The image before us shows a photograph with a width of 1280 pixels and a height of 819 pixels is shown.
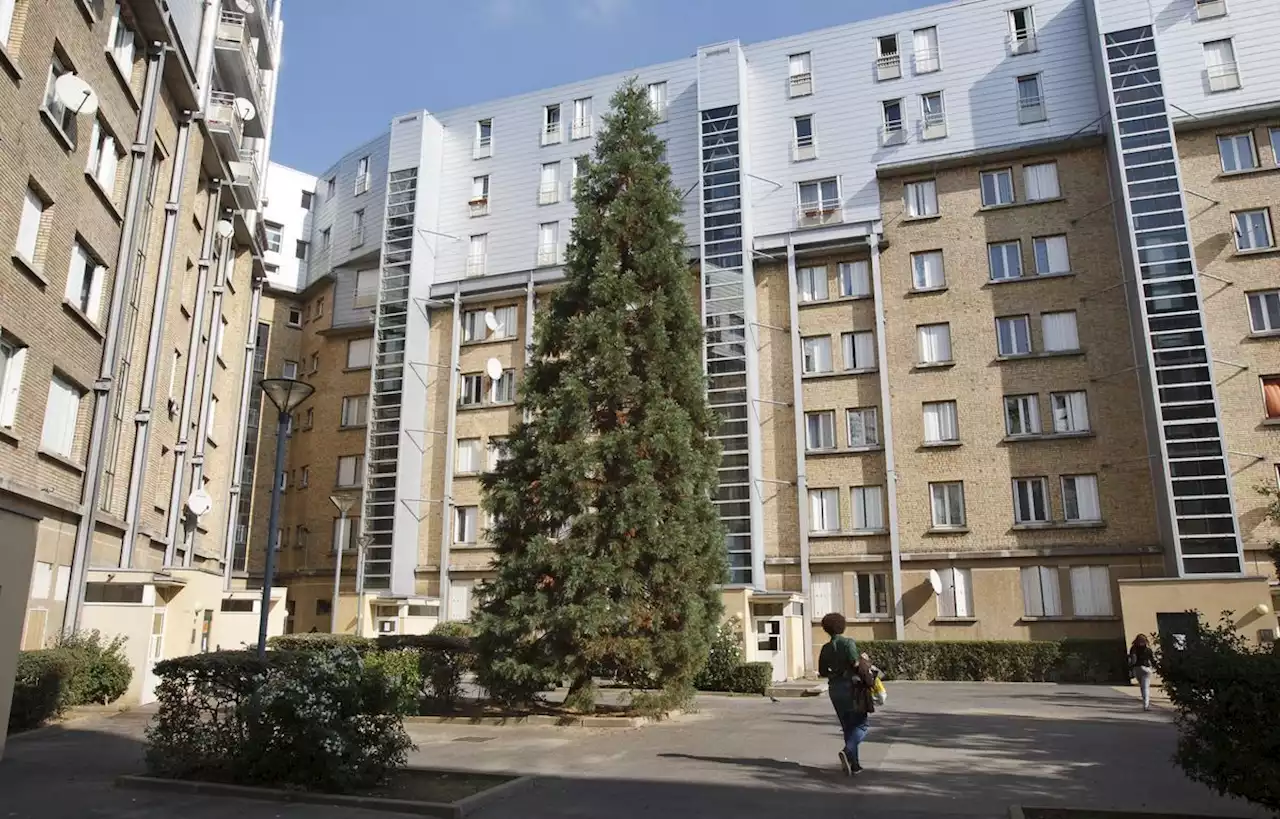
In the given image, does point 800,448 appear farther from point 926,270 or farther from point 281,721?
point 281,721

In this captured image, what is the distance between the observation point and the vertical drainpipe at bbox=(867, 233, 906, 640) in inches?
1200

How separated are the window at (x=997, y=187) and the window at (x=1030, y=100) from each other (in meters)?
2.12

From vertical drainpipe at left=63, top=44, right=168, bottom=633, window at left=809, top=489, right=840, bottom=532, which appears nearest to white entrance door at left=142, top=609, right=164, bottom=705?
vertical drainpipe at left=63, top=44, right=168, bottom=633

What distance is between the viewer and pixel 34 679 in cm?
1416

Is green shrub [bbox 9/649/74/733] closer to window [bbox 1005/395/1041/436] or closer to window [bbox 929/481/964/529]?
window [bbox 929/481/964/529]

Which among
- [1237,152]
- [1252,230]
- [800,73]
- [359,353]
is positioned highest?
[800,73]

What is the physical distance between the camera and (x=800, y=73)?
37.0m

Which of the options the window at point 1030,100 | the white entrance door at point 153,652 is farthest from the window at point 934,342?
the white entrance door at point 153,652

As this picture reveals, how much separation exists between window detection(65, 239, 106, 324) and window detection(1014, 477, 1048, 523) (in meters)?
27.0

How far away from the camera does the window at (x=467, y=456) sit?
37.9 meters

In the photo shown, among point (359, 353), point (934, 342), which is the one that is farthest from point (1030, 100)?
point (359, 353)

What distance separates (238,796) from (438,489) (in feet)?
97.3

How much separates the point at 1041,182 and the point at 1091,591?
47.3 feet

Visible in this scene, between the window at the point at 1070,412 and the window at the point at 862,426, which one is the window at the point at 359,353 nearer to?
the window at the point at 862,426
